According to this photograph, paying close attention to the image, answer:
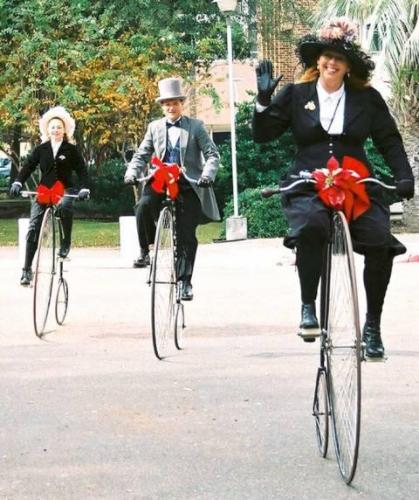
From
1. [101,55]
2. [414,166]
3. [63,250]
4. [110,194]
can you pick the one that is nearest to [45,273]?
[63,250]

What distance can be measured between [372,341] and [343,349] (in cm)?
70

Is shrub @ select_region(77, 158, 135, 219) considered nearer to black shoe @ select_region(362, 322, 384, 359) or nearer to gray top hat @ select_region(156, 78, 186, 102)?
gray top hat @ select_region(156, 78, 186, 102)

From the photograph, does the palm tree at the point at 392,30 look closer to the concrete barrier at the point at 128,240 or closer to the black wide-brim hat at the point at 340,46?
the concrete barrier at the point at 128,240

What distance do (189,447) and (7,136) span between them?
3441 centimetres

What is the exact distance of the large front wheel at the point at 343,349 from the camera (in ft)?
18.9

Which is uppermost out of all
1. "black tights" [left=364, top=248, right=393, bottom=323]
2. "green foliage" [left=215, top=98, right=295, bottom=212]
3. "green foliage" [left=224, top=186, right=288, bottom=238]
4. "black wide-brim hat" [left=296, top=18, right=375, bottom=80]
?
"black wide-brim hat" [left=296, top=18, right=375, bottom=80]

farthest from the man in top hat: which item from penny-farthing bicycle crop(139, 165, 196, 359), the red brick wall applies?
the red brick wall

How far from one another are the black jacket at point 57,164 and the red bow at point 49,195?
0.88 meters

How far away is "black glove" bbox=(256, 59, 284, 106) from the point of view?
7.00 m

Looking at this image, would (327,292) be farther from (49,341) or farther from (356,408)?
(49,341)

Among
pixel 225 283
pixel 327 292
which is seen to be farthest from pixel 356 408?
pixel 225 283

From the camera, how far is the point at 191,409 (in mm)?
7926

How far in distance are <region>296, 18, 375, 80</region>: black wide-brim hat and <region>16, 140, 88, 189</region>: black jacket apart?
5.67 meters

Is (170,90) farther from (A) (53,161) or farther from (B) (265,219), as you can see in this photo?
(B) (265,219)
